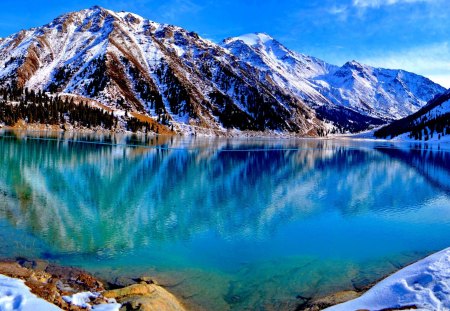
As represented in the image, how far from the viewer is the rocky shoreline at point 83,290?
50.6 ft

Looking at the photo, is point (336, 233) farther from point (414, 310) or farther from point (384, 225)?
point (414, 310)

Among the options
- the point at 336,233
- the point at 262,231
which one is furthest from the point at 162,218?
the point at 336,233

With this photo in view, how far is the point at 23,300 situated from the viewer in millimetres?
14156

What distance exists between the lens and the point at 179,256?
938 inches

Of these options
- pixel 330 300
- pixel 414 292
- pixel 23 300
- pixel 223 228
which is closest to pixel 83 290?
pixel 23 300

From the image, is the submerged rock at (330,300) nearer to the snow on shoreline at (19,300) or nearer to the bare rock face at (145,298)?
the bare rock face at (145,298)

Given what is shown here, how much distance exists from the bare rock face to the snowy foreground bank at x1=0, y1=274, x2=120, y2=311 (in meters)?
0.63

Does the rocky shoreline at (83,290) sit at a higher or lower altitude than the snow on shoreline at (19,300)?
lower

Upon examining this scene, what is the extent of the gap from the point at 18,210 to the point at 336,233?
84.5 feet

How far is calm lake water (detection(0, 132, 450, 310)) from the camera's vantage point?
21062mm

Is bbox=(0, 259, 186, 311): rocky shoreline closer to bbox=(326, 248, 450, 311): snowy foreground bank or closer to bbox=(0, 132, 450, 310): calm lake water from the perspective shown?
bbox=(0, 132, 450, 310): calm lake water

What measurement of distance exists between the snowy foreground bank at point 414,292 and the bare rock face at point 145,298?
6.70 metres

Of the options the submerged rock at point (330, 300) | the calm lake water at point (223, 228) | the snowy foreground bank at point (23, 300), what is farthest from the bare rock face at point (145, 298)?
the submerged rock at point (330, 300)

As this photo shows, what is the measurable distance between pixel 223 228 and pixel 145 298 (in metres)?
14.9
